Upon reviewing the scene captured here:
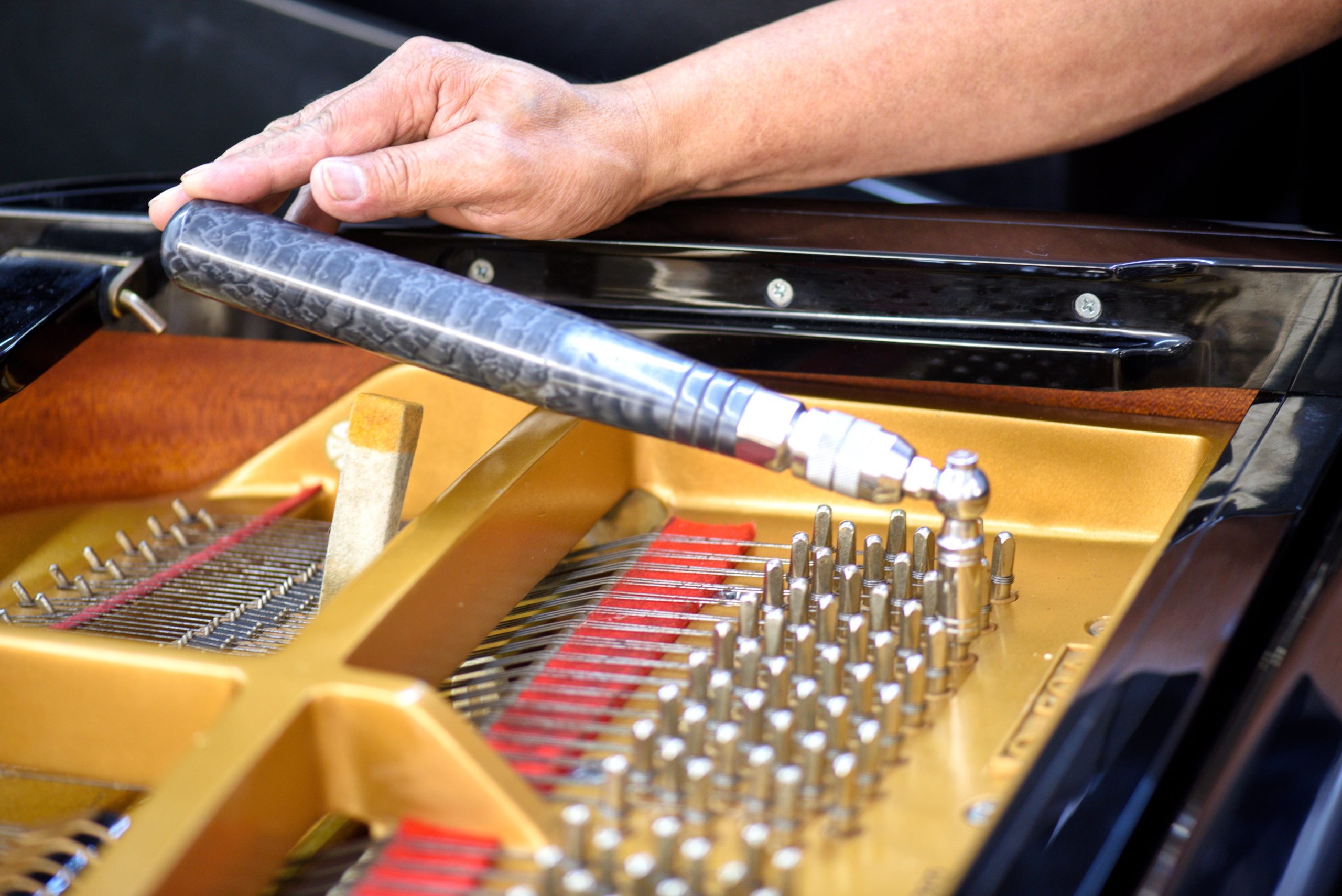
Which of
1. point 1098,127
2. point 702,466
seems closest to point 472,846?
point 702,466

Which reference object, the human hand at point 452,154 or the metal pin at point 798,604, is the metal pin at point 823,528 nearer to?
the metal pin at point 798,604

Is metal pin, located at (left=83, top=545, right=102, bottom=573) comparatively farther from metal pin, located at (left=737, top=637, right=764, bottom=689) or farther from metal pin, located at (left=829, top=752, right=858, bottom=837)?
metal pin, located at (left=829, top=752, right=858, bottom=837)

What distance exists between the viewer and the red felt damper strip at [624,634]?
827 millimetres

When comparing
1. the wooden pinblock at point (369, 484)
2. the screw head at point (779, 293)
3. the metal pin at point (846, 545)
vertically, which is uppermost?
the screw head at point (779, 293)

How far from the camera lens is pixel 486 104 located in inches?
46.6

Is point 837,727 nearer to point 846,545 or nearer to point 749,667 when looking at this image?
point 749,667

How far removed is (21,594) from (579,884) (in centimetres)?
76

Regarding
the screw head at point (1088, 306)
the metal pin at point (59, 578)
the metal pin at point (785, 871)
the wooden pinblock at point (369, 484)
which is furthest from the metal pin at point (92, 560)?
the screw head at point (1088, 306)

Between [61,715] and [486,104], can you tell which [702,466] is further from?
[61,715]

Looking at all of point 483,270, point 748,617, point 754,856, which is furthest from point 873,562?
point 483,270

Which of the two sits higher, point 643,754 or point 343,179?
point 343,179

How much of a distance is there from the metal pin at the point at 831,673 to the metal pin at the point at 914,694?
42 millimetres

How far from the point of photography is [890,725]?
2.52 feet

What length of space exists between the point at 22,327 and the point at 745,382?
2.32ft
